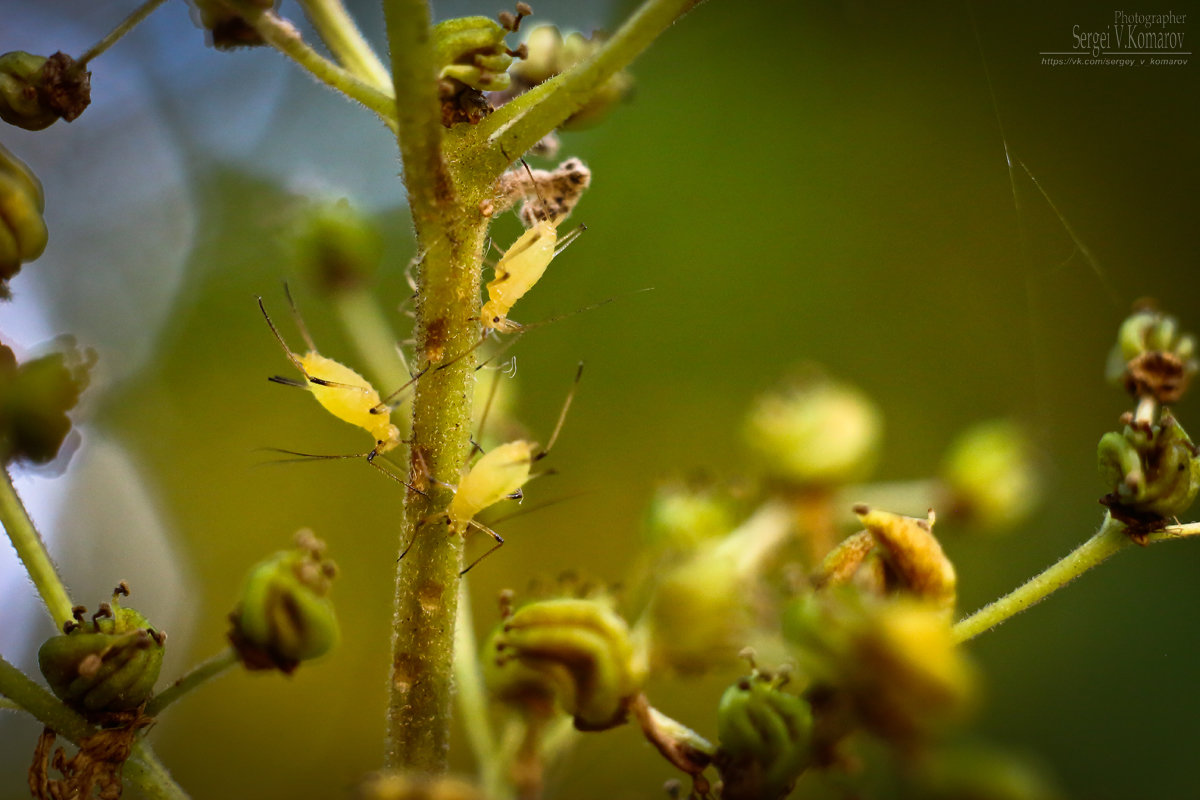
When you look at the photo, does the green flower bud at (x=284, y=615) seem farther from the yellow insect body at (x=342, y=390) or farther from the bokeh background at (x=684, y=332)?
the bokeh background at (x=684, y=332)

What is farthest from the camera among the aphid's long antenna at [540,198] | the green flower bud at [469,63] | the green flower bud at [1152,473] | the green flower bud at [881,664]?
the aphid's long antenna at [540,198]

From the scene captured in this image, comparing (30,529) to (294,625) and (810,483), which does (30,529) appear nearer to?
(294,625)

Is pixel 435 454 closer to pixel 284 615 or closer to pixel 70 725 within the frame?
pixel 284 615

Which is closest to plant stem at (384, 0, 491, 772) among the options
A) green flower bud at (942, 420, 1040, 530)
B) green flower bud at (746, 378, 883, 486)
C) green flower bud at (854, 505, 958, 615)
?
green flower bud at (854, 505, 958, 615)

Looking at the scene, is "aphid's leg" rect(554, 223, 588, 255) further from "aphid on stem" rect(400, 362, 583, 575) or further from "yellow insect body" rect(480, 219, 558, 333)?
"aphid on stem" rect(400, 362, 583, 575)

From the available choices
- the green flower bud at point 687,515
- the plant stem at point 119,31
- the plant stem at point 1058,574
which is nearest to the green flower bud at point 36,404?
the plant stem at point 119,31

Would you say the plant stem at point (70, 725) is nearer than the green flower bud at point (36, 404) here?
Yes
